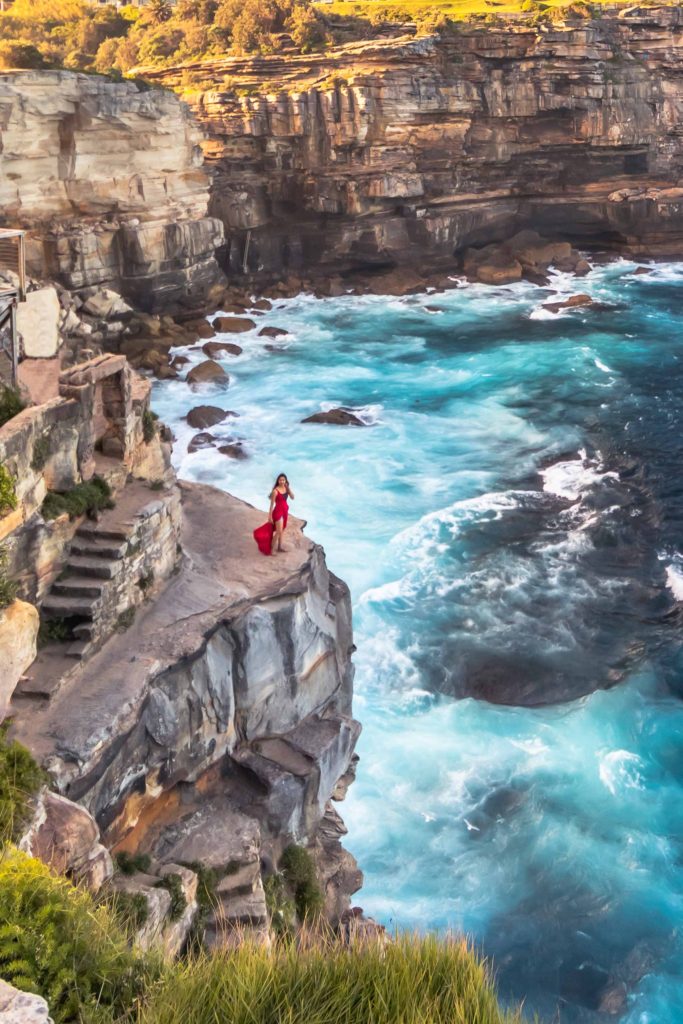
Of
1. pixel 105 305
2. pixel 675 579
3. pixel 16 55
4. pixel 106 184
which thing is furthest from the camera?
pixel 105 305

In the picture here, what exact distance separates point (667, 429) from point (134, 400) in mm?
22015

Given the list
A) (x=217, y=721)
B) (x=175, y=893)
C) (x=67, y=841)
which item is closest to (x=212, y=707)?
(x=217, y=721)

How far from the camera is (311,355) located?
40.5m

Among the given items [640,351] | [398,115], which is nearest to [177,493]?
[640,351]

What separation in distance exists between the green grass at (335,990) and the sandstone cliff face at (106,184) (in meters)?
31.4

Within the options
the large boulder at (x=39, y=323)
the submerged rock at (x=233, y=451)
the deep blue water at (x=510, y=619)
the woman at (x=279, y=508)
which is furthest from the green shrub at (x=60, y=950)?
the submerged rock at (x=233, y=451)

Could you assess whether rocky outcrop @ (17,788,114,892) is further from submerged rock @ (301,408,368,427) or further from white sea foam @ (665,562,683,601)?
submerged rock @ (301,408,368,427)

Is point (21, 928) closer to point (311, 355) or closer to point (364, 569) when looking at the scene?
point (364, 569)

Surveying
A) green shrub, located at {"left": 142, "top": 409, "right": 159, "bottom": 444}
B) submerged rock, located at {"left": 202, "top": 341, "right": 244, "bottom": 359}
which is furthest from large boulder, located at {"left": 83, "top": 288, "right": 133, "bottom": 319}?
green shrub, located at {"left": 142, "top": 409, "right": 159, "bottom": 444}

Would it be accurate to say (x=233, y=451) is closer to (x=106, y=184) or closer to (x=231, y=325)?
(x=231, y=325)

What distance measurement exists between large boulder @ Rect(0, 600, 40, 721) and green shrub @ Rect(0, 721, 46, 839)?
0.44 metres

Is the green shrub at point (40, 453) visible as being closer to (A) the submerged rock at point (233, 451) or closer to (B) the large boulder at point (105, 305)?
(A) the submerged rock at point (233, 451)

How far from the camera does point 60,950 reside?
7453mm

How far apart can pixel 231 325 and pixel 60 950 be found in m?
36.5
